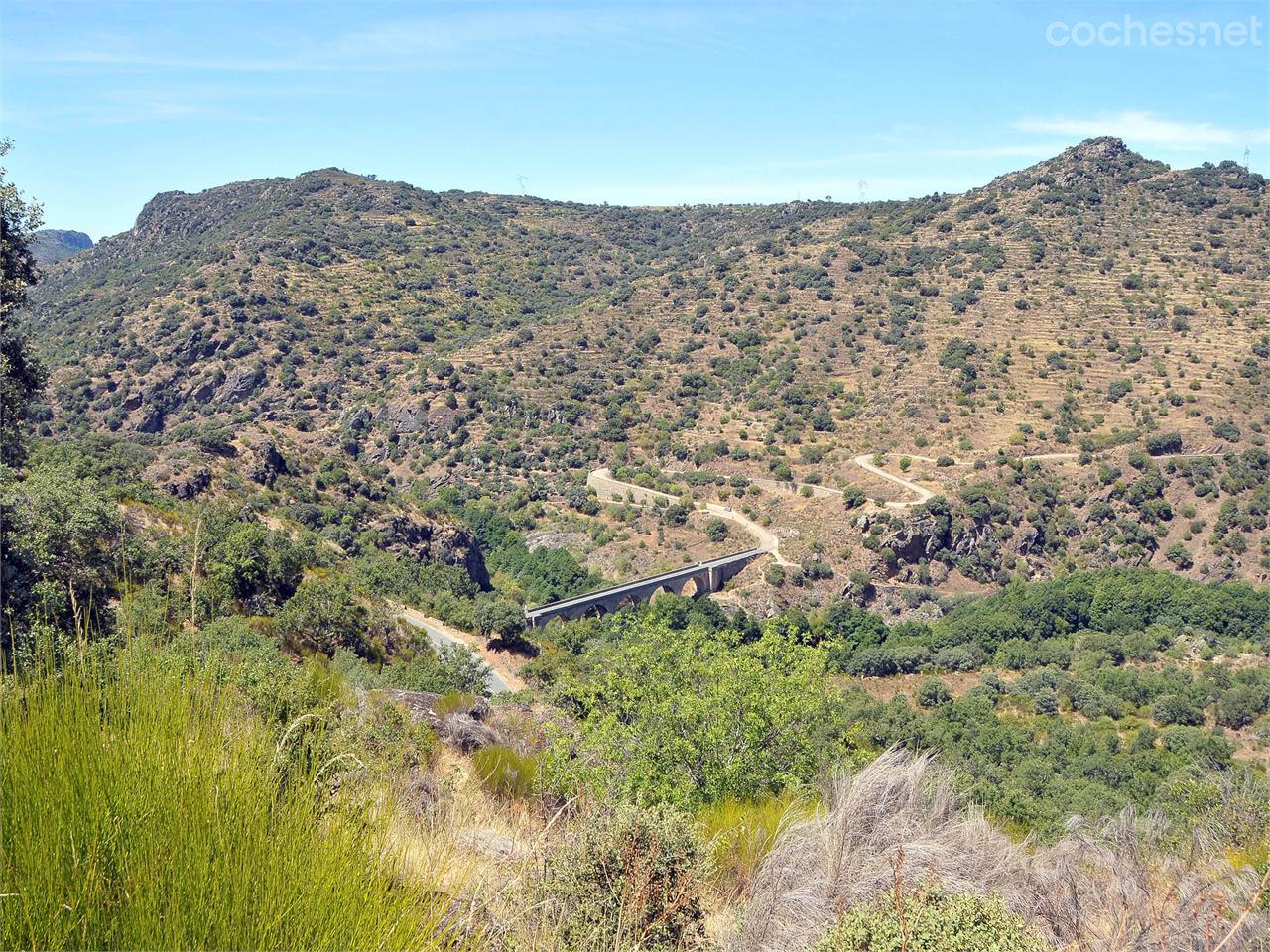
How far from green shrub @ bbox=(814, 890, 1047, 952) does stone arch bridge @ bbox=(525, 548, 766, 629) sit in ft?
123

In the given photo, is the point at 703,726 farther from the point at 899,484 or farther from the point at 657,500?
the point at 899,484

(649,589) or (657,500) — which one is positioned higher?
(657,500)

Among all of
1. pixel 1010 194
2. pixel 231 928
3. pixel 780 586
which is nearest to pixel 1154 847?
pixel 231 928

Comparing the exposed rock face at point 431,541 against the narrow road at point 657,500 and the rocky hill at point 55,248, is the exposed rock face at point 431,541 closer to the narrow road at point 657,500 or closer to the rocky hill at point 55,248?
the narrow road at point 657,500

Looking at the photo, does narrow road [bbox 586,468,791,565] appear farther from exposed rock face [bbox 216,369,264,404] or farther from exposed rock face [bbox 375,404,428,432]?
exposed rock face [bbox 216,369,264,404]

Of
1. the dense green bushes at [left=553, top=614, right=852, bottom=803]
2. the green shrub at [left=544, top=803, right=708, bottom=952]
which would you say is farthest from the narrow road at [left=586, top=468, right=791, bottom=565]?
the green shrub at [left=544, top=803, right=708, bottom=952]

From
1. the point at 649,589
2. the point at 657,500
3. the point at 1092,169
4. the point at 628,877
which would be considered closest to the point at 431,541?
the point at 649,589

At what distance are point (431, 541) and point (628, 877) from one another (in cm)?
4024

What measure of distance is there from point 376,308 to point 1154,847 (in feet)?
259

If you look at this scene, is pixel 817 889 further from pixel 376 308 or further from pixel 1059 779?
pixel 376 308

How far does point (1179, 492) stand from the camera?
4931 centimetres

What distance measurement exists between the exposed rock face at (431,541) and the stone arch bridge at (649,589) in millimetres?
4608

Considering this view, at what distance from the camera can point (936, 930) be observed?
403cm

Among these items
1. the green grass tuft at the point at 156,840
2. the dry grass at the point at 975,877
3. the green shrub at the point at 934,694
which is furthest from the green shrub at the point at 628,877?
the green shrub at the point at 934,694
